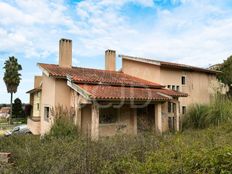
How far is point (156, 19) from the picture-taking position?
53.7ft

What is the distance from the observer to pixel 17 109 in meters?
50.0

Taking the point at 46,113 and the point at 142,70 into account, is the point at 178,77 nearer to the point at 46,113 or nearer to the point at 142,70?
the point at 142,70

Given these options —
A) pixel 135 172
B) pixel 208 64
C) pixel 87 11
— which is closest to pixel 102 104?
pixel 87 11

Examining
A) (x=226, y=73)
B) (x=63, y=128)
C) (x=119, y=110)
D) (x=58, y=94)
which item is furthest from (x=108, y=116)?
(x=226, y=73)

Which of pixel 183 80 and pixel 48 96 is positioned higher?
pixel 183 80

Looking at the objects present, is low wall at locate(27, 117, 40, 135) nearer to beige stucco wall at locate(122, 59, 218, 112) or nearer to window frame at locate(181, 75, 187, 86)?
beige stucco wall at locate(122, 59, 218, 112)

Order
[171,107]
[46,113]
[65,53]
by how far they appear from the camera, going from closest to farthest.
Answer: [46,113] < [65,53] < [171,107]

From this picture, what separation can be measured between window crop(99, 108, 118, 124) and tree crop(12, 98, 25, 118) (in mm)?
35947

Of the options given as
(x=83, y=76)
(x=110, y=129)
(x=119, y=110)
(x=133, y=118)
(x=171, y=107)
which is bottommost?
(x=110, y=129)

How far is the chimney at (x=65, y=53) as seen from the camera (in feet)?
65.3

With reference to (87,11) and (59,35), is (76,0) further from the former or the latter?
(59,35)

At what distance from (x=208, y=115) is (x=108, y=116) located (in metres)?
6.89

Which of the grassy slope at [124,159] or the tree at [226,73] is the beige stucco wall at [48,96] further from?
the tree at [226,73]

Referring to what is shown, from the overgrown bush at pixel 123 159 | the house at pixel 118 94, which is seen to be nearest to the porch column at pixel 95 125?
the house at pixel 118 94
